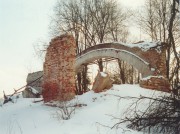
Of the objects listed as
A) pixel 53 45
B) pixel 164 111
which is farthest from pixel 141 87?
pixel 164 111

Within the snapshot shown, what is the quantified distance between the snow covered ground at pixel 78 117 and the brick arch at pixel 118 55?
454cm

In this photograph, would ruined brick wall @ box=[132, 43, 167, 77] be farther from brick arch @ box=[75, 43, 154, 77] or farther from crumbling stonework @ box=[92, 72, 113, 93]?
crumbling stonework @ box=[92, 72, 113, 93]

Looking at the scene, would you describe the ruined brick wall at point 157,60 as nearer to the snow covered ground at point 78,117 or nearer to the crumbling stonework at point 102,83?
the snow covered ground at point 78,117

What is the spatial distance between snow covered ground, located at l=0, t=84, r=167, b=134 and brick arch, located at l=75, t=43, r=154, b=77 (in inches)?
179

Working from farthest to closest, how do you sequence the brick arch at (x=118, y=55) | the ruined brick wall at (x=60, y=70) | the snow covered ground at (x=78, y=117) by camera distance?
the brick arch at (x=118, y=55) → the ruined brick wall at (x=60, y=70) → the snow covered ground at (x=78, y=117)

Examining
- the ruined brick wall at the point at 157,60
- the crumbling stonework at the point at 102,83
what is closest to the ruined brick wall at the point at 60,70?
the crumbling stonework at the point at 102,83

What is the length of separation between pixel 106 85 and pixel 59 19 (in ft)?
58.3

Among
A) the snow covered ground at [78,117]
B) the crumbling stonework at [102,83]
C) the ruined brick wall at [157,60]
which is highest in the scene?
the ruined brick wall at [157,60]

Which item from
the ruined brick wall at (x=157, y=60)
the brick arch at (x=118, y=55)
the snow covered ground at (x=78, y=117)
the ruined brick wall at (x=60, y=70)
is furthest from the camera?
the brick arch at (x=118, y=55)

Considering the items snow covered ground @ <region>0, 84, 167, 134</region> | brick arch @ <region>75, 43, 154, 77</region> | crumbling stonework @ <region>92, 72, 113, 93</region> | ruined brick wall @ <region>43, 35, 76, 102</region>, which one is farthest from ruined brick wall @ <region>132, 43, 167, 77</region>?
ruined brick wall @ <region>43, 35, 76, 102</region>

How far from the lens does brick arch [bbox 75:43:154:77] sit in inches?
715

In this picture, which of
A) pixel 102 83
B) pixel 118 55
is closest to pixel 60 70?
pixel 102 83

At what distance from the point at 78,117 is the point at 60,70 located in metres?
3.33

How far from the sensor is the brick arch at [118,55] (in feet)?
59.6
